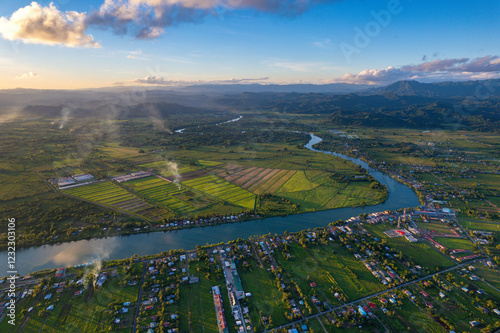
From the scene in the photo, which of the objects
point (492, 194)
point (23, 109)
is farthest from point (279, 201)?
point (23, 109)

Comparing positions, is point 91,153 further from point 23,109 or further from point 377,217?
point 23,109

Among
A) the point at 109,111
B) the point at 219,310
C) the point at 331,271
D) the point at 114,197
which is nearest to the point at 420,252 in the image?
the point at 331,271

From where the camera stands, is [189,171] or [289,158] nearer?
[189,171]

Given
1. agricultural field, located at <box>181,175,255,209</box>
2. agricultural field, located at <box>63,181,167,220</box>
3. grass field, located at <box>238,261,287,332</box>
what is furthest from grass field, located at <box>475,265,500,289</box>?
agricultural field, located at <box>63,181,167,220</box>

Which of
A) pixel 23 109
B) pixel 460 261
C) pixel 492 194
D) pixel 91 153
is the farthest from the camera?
pixel 23 109

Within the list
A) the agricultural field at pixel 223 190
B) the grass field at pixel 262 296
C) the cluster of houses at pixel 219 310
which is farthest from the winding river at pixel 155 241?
the cluster of houses at pixel 219 310

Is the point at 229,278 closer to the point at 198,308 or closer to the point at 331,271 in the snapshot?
the point at 198,308

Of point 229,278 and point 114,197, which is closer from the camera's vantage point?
point 229,278
